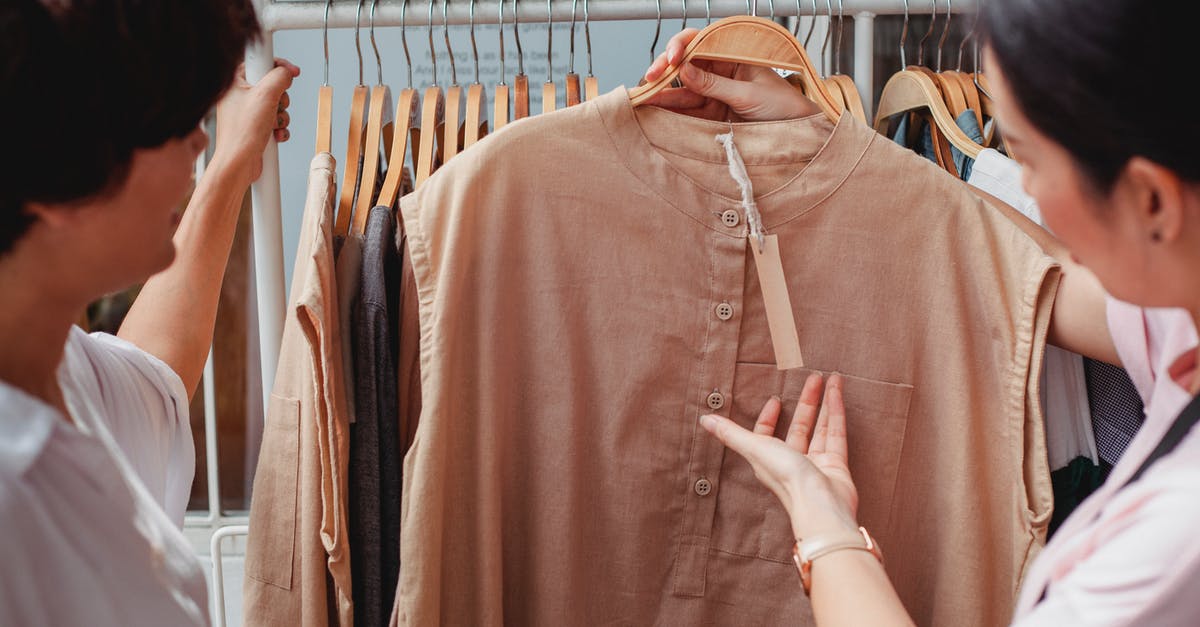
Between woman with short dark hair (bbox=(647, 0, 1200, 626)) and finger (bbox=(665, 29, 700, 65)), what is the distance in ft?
1.32

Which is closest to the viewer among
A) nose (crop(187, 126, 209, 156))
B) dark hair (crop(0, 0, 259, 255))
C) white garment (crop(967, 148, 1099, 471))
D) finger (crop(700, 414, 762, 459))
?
dark hair (crop(0, 0, 259, 255))

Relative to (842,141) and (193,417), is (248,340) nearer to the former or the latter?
(193,417)

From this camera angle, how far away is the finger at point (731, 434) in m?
0.96

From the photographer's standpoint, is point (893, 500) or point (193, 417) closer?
point (893, 500)

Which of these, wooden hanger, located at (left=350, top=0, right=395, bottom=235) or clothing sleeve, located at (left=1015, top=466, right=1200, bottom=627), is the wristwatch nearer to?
clothing sleeve, located at (left=1015, top=466, right=1200, bottom=627)

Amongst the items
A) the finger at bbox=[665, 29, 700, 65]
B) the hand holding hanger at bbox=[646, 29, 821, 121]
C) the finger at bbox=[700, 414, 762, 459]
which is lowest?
the finger at bbox=[700, 414, 762, 459]

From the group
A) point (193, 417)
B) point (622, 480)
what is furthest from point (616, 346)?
point (193, 417)

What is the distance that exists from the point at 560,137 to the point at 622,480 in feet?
1.21

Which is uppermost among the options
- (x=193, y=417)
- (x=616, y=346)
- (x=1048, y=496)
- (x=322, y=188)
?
(x=322, y=188)

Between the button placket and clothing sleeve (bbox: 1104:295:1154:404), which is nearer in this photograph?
clothing sleeve (bbox: 1104:295:1154:404)

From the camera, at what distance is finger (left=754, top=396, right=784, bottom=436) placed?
1.02 m

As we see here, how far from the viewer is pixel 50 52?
1.64 feet

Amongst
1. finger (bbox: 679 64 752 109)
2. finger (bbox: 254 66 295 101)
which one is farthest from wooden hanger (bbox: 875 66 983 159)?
finger (bbox: 254 66 295 101)

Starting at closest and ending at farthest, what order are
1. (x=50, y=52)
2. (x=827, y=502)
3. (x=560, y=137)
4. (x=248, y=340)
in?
(x=50, y=52) < (x=827, y=502) < (x=560, y=137) < (x=248, y=340)
